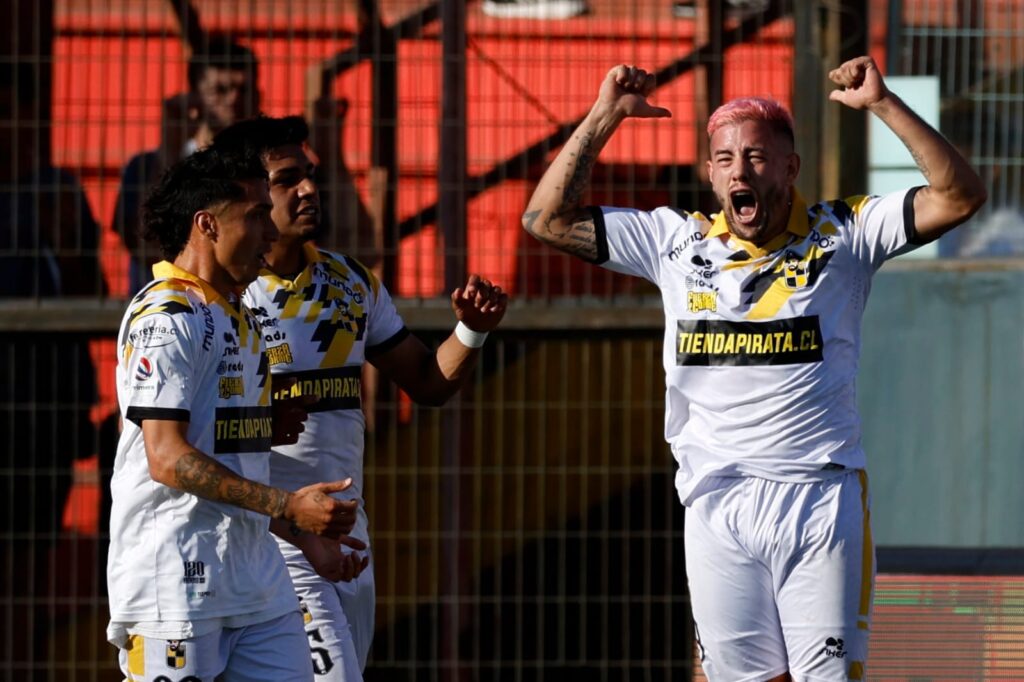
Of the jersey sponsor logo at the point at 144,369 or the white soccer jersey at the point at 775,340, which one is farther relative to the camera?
the white soccer jersey at the point at 775,340

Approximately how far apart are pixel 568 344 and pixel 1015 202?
78.6 inches

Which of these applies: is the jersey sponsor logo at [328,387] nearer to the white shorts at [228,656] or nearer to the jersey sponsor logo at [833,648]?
the white shorts at [228,656]

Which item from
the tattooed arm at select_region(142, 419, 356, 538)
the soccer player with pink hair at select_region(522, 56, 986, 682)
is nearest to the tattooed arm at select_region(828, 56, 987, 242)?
the soccer player with pink hair at select_region(522, 56, 986, 682)

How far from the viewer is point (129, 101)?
7.24 meters

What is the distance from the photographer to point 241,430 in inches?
169

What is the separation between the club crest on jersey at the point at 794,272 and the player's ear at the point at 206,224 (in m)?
1.61

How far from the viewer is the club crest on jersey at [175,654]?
164 inches

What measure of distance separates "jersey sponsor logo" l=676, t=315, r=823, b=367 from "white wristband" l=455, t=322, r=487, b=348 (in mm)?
891

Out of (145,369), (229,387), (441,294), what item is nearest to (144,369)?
(145,369)

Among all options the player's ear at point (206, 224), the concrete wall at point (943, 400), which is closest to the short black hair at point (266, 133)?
the player's ear at point (206, 224)

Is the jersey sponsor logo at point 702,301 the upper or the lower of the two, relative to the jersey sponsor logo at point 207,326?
upper

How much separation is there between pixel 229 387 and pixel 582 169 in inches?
52.0

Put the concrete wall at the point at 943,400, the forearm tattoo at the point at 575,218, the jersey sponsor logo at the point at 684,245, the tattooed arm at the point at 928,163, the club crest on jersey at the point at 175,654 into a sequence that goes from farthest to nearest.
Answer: the concrete wall at the point at 943,400, the forearm tattoo at the point at 575,218, the jersey sponsor logo at the point at 684,245, the tattooed arm at the point at 928,163, the club crest on jersey at the point at 175,654

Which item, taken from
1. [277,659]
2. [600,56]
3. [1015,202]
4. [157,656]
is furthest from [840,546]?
[600,56]
